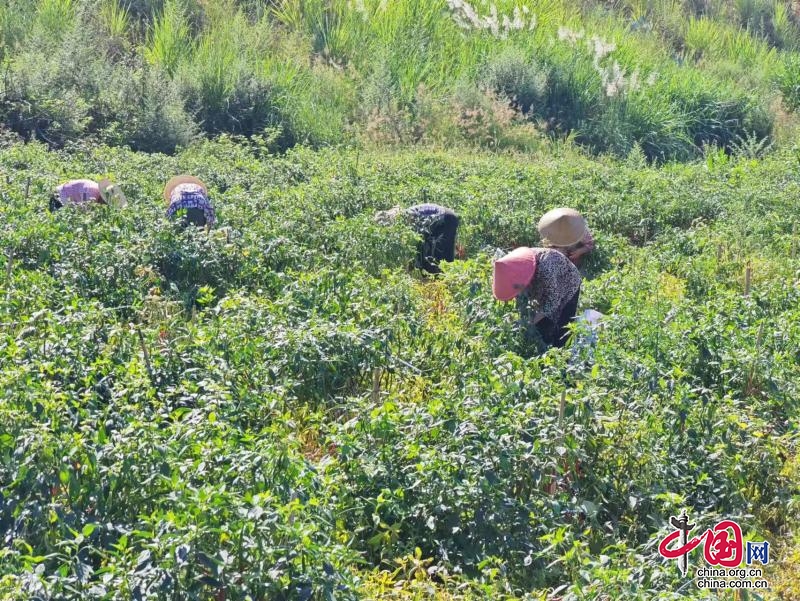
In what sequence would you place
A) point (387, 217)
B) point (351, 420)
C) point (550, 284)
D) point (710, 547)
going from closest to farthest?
point (710, 547) < point (351, 420) < point (550, 284) < point (387, 217)

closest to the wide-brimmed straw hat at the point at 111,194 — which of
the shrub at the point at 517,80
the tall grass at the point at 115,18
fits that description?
the tall grass at the point at 115,18

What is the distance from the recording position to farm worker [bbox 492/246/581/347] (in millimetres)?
5977

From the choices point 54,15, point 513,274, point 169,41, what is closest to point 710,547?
point 513,274

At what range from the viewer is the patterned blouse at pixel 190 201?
25.3ft

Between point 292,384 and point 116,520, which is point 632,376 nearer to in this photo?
point 292,384

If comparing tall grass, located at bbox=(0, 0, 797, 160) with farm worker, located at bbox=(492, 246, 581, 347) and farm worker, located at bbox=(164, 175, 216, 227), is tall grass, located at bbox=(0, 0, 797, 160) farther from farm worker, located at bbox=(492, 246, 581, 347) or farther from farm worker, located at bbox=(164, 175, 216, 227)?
farm worker, located at bbox=(492, 246, 581, 347)

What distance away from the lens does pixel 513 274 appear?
5965 millimetres

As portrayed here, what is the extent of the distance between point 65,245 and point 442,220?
2.64 meters

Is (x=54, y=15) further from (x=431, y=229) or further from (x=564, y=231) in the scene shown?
(x=564, y=231)

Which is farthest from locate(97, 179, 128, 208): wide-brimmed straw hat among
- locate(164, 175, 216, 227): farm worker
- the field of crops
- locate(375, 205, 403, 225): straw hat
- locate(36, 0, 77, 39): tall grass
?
locate(36, 0, 77, 39): tall grass

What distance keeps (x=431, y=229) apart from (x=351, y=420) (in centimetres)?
364

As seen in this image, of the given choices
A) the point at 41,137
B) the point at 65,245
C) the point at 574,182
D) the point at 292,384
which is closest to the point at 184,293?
the point at 65,245

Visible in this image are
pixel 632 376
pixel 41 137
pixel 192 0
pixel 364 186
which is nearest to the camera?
pixel 632 376

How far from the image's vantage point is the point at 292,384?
4.91 meters
